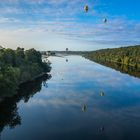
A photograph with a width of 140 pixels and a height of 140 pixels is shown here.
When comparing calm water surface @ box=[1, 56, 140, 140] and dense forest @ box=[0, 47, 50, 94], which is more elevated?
dense forest @ box=[0, 47, 50, 94]

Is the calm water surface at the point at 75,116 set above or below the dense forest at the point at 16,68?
below

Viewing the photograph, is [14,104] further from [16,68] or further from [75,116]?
[16,68]

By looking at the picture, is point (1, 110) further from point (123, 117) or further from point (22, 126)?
point (123, 117)

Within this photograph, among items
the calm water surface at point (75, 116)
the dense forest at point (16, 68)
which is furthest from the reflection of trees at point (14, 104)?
the dense forest at point (16, 68)

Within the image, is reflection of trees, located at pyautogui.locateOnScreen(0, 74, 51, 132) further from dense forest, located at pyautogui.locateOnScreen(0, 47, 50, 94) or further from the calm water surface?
dense forest, located at pyautogui.locateOnScreen(0, 47, 50, 94)

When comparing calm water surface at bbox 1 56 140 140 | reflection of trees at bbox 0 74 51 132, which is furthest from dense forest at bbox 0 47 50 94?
calm water surface at bbox 1 56 140 140

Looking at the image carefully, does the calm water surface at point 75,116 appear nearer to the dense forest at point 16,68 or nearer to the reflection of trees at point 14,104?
the reflection of trees at point 14,104
